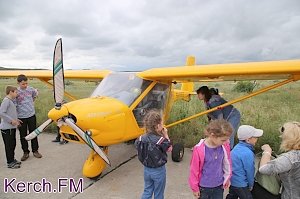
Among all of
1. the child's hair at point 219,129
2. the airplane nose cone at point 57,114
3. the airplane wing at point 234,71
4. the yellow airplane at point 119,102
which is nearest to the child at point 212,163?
the child's hair at point 219,129

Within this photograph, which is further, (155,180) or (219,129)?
(155,180)

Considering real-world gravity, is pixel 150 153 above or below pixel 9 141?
above

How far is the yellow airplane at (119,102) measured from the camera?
14.1ft

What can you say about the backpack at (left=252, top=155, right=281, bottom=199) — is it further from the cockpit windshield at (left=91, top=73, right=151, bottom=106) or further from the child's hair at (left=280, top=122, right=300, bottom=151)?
the cockpit windshield at (left=91, top=73, right=151, bottom=106)

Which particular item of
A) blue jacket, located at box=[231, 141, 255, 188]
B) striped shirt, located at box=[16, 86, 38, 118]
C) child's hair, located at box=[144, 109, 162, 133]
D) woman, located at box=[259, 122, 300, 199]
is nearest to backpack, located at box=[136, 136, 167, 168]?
child's hair, located at box=[144, 109, 162, 133]

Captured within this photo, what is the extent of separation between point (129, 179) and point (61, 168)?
1.46 metres

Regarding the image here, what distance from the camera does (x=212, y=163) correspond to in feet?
9.57

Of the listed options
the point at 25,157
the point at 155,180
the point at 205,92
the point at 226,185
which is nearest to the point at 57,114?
the point at 155,180

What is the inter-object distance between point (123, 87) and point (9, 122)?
2315 mm

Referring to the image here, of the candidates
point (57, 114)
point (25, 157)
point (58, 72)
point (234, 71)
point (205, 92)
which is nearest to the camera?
point (57, 114)

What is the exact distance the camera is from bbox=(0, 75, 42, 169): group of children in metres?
5.31

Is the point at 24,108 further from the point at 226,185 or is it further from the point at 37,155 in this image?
the point at 226,185

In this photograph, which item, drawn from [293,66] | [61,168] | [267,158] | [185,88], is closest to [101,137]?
[61,168]

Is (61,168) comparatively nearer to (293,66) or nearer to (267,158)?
(267,158)
